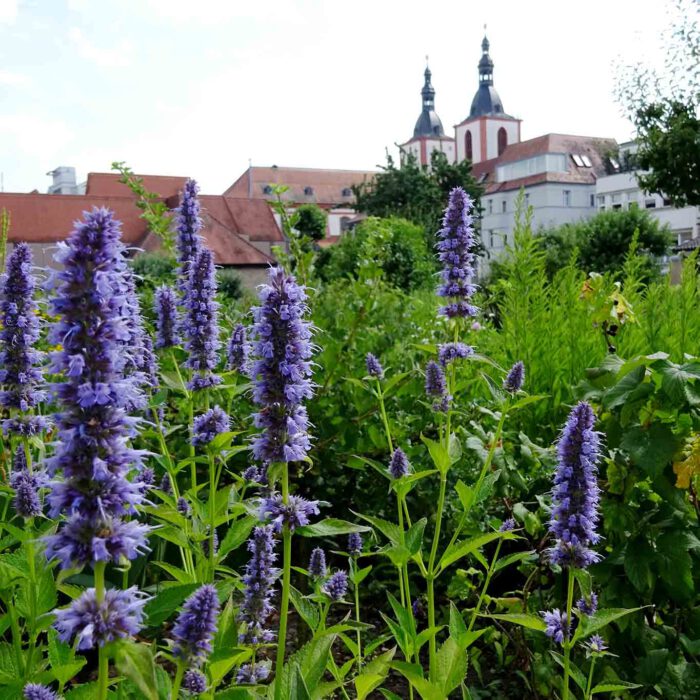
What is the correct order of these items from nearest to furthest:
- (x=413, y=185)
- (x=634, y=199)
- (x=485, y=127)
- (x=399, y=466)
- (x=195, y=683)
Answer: (x=195, y=683)
(x=399, y=466)
(x=413, y=185)
(x=634, y=199)
(x=485, y=127)

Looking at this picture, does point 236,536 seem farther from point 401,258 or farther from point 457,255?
point 401,258

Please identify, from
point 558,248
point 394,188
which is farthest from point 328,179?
point 558,248

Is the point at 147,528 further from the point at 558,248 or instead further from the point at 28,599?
the point at 558,248

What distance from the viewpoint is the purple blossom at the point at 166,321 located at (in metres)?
2.99

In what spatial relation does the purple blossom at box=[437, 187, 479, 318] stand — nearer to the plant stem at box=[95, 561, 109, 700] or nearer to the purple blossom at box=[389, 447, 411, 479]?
the purple blossom at box=[389, 447, 411, 479]

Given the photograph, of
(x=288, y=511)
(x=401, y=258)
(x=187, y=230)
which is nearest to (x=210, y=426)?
(x=288, y=511)

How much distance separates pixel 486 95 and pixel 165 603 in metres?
99.2

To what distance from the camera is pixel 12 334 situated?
2.24 m

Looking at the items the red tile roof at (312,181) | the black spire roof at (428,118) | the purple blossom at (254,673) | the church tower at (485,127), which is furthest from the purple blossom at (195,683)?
the black spire roof at (428,118)

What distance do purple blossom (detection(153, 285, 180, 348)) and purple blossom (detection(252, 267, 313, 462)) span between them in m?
1.18

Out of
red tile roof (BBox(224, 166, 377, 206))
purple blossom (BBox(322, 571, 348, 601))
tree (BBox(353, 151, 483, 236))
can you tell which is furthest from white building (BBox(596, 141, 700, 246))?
purple blossom (BBox(322, 571, 348, 601))

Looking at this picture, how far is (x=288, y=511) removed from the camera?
1966 millimetres

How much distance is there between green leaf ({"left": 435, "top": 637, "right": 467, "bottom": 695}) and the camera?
2141 mm

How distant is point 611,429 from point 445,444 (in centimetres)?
71
